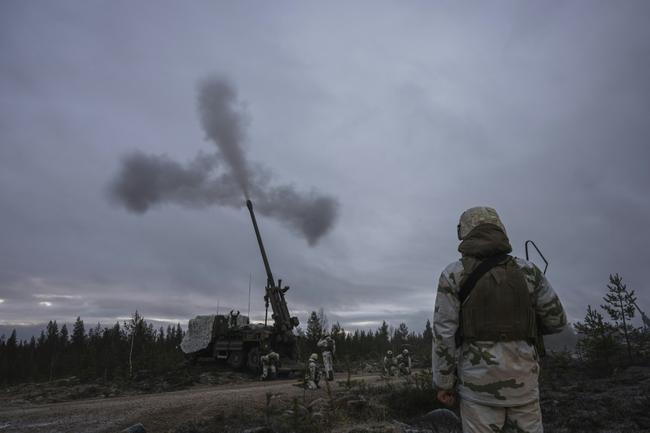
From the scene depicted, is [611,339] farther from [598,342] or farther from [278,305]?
[278,305]

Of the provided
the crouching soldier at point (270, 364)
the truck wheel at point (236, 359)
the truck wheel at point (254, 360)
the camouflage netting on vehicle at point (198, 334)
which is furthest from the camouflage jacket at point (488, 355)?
the camouflage netting on vehicle at point (198, 334)

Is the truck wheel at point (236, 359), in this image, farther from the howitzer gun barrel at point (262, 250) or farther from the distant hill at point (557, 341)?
the distant hill at point (557, 341)

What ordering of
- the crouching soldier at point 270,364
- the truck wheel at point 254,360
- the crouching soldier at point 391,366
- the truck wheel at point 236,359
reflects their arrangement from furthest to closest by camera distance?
the truck wheel at point 236,359 < the truck wheel at point 254,360 < the crouching soldier at point 270,364 < the crouching soldier at point 391,366

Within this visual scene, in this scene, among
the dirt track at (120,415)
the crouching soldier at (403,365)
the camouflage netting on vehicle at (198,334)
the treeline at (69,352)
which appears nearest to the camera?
the dirt track at (120,415)

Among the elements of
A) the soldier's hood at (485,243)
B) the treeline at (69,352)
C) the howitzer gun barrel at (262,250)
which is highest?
the howitzer gun barrel at (262,250)

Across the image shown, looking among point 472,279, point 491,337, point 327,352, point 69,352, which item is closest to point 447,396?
point 491,337

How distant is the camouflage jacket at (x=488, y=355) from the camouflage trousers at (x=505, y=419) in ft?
0.21

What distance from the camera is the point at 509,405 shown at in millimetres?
2963

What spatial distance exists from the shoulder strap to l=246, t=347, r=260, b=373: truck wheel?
17633 mm

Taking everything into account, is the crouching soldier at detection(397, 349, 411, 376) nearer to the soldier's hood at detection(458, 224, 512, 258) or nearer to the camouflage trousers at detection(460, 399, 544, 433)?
the camouflage trousers at detection(460, 399, 544, 433)

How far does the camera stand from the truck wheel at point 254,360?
1933 centimetres

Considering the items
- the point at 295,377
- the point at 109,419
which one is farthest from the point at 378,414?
the point at 295,377

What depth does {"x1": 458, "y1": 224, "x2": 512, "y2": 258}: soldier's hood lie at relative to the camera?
328cm

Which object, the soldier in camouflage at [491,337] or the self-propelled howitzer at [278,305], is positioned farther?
the self-propelled howitzer at [278,305]
